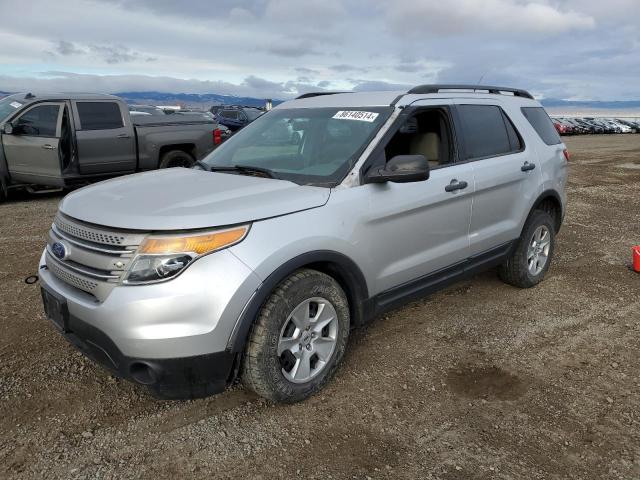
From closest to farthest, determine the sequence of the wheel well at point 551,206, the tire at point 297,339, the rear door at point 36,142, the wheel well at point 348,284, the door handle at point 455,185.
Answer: the tire at point 297,339
the wheel well at point 348,284
the door handle at point 455,185
the wheel well at point 551,206
the rear door at point 36,142

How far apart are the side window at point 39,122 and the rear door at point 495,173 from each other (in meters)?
6.94

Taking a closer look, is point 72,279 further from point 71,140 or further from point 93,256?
point 71,140

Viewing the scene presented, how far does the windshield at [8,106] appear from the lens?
8.46 metres

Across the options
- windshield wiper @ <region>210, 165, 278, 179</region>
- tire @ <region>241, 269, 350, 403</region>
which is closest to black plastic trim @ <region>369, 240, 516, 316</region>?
tire @ <region>241, 269, 350, 403</region>

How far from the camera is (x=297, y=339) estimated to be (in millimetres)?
2857

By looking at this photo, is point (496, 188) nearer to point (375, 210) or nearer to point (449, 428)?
point (375, 210)

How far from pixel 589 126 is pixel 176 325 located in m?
46.4

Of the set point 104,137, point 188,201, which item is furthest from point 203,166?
point 104,137

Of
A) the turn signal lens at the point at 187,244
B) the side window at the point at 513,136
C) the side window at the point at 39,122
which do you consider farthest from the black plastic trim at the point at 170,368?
the side window at the point at 39,122

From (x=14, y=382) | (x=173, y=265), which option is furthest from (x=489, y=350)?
(x=14, y=382)

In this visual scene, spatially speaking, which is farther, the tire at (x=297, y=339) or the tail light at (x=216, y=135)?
the tail light at (x=216, y=135)

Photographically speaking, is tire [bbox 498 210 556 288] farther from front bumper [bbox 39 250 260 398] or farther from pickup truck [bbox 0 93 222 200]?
pickup truck [bbox 0 93 222 200]

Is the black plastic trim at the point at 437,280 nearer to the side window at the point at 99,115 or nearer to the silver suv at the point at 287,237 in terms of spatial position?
the silver suv at the point at 287,237

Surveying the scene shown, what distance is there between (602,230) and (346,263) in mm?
5710
